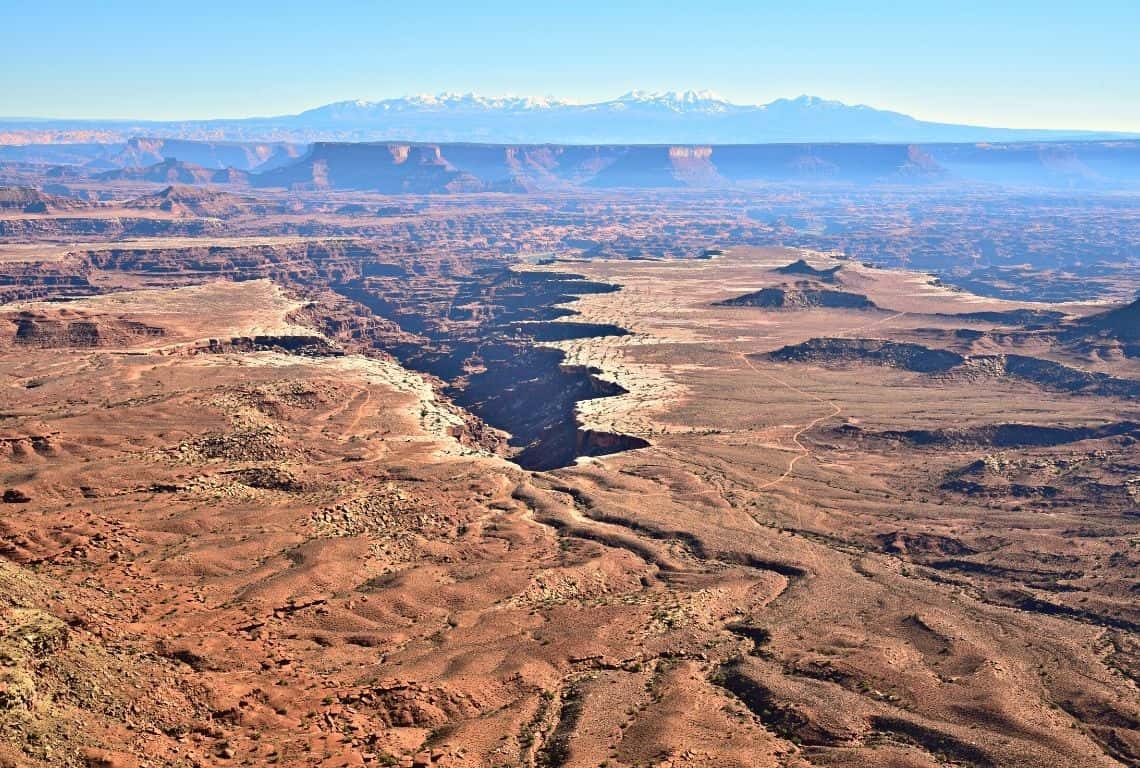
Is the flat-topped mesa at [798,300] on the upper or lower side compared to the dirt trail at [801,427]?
upper

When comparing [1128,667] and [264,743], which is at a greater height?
[264,743]

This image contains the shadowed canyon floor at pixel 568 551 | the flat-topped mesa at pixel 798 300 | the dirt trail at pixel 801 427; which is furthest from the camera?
the flat-topped mesa at pixel 798 300

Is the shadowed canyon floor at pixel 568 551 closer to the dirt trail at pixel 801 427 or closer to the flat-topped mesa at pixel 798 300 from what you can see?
the dirt trail at pixel 801 427

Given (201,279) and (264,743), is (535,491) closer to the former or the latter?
(264,743)

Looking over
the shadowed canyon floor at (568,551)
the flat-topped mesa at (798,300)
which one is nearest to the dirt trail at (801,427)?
the shadowed canyon floor at (568,551)

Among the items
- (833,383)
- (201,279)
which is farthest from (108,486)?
(201,279)

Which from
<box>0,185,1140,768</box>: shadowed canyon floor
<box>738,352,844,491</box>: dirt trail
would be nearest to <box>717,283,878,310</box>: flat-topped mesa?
<box>0,185,1140,768</box>: shadowed canyon floor

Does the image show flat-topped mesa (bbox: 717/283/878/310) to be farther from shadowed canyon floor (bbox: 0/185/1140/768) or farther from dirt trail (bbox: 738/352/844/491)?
dirt trail (bbox: 738/352/844/491)

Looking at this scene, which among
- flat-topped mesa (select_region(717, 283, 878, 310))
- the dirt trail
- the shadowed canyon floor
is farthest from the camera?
flat-topped mesa (select_region(717, 283, 878, 310))
